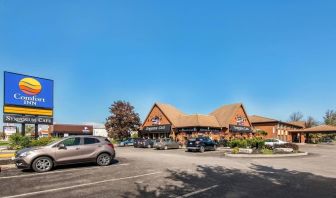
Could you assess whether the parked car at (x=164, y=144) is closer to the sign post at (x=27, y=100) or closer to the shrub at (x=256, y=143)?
the shrub at (x=256, y=143)

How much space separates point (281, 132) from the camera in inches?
2761

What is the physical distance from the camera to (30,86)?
2405cm

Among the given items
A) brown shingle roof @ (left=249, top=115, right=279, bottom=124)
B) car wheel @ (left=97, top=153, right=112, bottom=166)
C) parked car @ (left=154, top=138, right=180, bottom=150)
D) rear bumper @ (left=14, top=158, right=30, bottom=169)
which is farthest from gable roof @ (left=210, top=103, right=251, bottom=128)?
rear bumper @ (left=14, top=158, right=30, bottom=169)

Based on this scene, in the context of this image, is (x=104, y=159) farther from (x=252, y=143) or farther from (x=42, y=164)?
(x=252, y=143)

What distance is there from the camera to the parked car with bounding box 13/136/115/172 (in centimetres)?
1391

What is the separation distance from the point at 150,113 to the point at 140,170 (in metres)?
44.8

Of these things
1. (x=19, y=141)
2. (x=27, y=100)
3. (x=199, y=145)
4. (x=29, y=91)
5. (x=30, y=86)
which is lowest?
(x=199, y=145)

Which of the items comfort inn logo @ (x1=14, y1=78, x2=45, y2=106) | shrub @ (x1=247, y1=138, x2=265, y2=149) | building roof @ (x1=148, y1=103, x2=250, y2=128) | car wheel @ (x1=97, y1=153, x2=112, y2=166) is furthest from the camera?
building roof @ (x1=148, y1=103, x2=250, y2=128)

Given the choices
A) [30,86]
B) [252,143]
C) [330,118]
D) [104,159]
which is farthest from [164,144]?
[330,118]

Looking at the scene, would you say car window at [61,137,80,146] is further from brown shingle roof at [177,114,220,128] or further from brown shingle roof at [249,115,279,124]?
brown shingle roof at [249,115,279,124]

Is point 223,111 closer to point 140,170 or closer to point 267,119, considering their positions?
point 267,119

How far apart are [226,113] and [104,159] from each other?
144 ft

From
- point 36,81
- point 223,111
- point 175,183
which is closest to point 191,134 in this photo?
point 223,111

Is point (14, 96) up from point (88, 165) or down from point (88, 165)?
up
